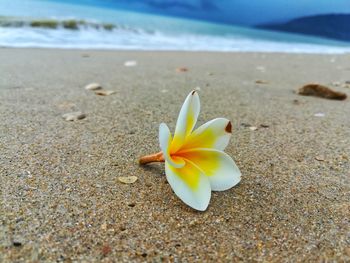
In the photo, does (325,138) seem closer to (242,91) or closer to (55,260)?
(242,91)

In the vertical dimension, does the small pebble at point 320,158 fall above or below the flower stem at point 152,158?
below

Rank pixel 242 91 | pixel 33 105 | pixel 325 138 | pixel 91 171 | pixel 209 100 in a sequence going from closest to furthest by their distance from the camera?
pixel 91 171 < pixel 325 138 < pixel 33 105 < pixel 209 100 < pixel 242 91

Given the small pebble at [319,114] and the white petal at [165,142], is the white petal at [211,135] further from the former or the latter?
the small pebble at [319,114]

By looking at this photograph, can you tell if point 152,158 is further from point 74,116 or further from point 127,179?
point 74,116

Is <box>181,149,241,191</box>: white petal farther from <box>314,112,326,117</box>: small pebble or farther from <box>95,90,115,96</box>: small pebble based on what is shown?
<box>95,90,115,96</box>: small pebble

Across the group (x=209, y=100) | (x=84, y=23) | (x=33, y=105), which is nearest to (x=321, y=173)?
(x=209, y=100)

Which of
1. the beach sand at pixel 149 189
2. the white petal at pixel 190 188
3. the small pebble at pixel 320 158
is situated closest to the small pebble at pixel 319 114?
the beach sand at pixel 149 189

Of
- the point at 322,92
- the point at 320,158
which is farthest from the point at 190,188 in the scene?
the point at 322,92
